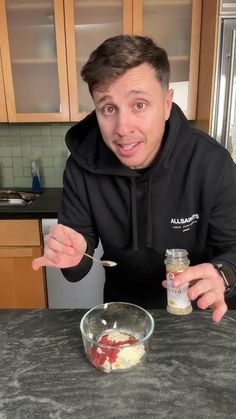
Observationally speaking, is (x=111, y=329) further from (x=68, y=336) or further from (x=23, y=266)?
(x=23, y=266)

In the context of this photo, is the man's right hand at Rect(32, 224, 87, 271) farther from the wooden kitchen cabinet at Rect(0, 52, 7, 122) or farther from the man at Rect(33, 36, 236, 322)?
the wooden kitchen cabinet at Rect(0, 52, 7, 122)

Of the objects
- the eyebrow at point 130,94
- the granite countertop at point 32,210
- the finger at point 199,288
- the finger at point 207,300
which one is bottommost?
the granite countertop at point 32,210

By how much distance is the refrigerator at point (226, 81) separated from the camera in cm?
175

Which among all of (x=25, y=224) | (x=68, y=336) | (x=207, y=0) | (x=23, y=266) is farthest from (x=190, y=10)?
(x=68, y=336)

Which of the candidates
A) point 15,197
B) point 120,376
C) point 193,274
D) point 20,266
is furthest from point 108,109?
point 15,197

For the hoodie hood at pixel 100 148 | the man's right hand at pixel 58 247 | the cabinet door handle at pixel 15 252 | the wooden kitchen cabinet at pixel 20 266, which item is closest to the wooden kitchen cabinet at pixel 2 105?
the wooden kitchen cabinet at pixel 20 266

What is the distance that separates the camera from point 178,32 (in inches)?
81.7

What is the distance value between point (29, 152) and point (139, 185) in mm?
1603

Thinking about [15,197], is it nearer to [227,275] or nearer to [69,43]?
[69,43]

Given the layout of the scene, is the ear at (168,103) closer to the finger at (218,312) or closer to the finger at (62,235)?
the finger at (62,235)

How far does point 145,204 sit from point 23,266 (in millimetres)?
1219

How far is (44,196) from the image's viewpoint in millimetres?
2322

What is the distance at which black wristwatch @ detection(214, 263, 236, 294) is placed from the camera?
84 centimetres

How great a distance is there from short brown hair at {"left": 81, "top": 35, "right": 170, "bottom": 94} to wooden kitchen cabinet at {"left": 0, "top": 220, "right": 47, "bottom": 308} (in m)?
1.23
